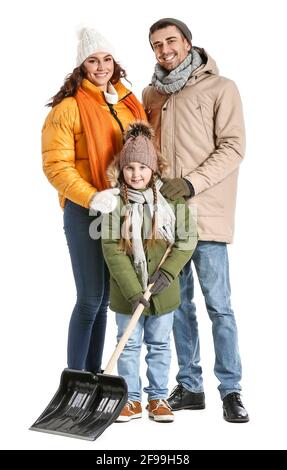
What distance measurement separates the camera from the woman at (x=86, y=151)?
457 centimetres

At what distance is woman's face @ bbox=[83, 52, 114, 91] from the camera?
465cm

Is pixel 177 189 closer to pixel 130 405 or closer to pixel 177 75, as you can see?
A: pixel 177 75

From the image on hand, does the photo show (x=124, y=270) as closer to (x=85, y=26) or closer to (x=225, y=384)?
(x=225, y=384)

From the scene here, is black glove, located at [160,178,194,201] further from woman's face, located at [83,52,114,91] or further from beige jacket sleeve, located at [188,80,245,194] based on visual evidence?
woman's face, located at [83,52,114,91]

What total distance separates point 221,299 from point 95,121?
3.64 feet

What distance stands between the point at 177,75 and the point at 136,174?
23.0 inches

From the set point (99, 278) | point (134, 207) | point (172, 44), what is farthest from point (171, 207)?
point (172, 44)

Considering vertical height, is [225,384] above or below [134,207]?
below

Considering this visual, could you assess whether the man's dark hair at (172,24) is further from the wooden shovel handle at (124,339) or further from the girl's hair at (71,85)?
the wooden shovel handle at (124,339)

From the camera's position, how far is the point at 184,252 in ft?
15.0

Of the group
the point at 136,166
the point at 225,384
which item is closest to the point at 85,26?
the point at 136,166

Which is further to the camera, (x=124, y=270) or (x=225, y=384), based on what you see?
(x=225, y=384)

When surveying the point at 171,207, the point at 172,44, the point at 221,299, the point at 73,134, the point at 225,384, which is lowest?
the point at 225,384

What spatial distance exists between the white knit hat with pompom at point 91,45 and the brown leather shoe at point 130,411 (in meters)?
1.75
